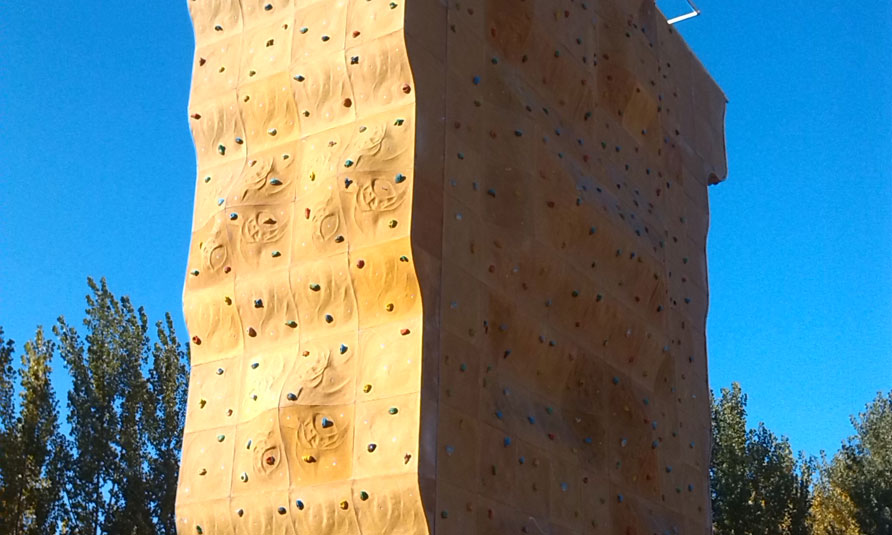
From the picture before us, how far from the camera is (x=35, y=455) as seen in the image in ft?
43.2

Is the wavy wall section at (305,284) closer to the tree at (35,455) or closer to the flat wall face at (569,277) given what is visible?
the flat wall face at (569,277)

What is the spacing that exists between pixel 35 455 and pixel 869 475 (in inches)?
474

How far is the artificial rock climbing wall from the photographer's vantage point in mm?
5074

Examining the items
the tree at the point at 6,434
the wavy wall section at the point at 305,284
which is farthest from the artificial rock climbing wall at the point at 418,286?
the tree at the point at 6,434

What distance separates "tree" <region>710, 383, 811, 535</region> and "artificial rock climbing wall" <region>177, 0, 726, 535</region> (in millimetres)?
9046

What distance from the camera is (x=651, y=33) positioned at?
797 centimetres

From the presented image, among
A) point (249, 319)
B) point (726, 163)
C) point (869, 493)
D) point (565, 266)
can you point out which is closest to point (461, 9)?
point (565, 266)

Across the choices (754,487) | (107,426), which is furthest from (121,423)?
(754,487)

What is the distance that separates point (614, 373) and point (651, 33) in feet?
8.81

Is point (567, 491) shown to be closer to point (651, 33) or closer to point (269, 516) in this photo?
point (269, 516)

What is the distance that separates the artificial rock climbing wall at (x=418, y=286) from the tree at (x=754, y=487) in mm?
9046

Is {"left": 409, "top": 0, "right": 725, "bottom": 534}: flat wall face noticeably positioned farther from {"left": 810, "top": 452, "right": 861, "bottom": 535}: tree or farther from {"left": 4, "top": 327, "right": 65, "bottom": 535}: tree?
{"left": 810, "top": 452, "right": 861, "bottom": 535}: tree

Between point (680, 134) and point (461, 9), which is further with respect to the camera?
Answer: point (680, 134)

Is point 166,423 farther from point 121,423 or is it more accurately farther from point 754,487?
point 754,487
